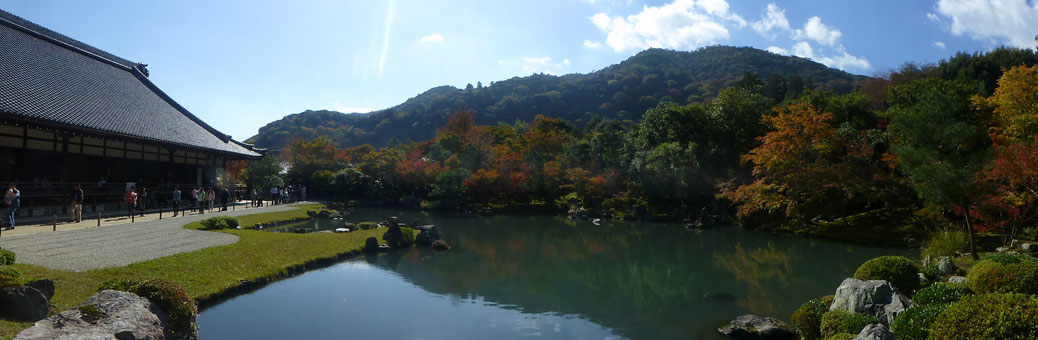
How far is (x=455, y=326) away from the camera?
9.41 meters

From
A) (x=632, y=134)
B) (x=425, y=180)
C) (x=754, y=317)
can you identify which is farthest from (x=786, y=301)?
(x=425, y=180)

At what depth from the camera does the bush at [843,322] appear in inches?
275

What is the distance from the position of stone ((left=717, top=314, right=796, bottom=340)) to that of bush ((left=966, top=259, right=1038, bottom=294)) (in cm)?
274

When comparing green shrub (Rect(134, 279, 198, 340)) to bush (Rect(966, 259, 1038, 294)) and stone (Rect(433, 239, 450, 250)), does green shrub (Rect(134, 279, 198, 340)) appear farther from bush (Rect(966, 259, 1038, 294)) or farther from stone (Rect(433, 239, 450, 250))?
bush (Rect(966, 259, 1038, 294))

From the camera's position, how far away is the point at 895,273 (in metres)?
8.73

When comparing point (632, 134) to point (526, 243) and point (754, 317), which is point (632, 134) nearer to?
point (526, 243)

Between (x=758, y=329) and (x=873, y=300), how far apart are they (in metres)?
1.82

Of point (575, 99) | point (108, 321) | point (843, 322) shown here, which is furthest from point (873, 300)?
point (575, 99)

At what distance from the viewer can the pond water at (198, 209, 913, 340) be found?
9211 millimetres

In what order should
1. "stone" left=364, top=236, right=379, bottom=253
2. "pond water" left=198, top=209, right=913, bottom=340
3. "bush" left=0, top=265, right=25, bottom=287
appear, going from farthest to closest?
"stone" left=364, top=236, right=379, bottom=253
"pond water" left=198, top=209, right=913, bottom=340
"bush" left=0, top=265, right=25, bottom=287

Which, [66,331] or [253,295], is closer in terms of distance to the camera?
[66,331]

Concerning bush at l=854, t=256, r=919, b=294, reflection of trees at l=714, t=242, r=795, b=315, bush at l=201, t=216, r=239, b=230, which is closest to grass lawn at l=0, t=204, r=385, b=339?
bush at l=201, t=216, r=239, b=230

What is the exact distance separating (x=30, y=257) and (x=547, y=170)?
27687 millimetres

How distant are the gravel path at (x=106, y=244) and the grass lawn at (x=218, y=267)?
0.59 metres
